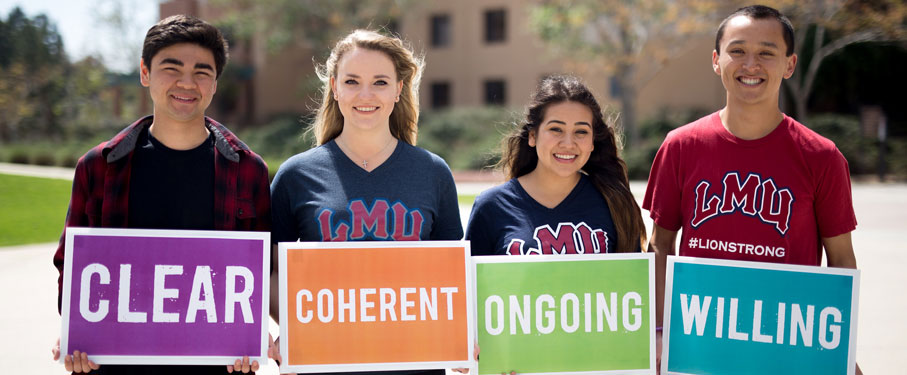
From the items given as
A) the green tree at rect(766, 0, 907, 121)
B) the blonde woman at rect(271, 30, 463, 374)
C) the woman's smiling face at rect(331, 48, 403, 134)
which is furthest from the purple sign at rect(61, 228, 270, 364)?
the green tree at rect(766, 0, 907, 121)

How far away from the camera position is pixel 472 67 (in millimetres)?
35031

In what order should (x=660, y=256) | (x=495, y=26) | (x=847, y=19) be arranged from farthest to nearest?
(x=495, y=26), (x=847, y=19), (x=660, y=256)

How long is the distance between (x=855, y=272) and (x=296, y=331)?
2.36 m

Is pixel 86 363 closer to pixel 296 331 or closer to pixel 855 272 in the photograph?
pixel 296 331

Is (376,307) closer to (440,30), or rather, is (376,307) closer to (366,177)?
(366,177)

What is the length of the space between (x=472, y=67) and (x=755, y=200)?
32464 mm

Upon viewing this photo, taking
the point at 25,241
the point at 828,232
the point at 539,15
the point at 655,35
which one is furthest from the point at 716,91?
the point at 828,232

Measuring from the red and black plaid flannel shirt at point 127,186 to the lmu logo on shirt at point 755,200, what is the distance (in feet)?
6.33

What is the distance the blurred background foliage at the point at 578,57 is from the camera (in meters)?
22.8

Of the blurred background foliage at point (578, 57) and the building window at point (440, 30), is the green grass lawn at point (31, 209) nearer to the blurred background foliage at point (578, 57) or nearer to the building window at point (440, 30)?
the blurred background foliage at point (578, 57)

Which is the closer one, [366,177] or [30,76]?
[366,177]

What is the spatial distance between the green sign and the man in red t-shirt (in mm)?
353

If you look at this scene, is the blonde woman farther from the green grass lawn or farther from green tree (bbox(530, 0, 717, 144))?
green tree (bbox(530, 0, 717, 144))

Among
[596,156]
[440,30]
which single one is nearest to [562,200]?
[596,156]
